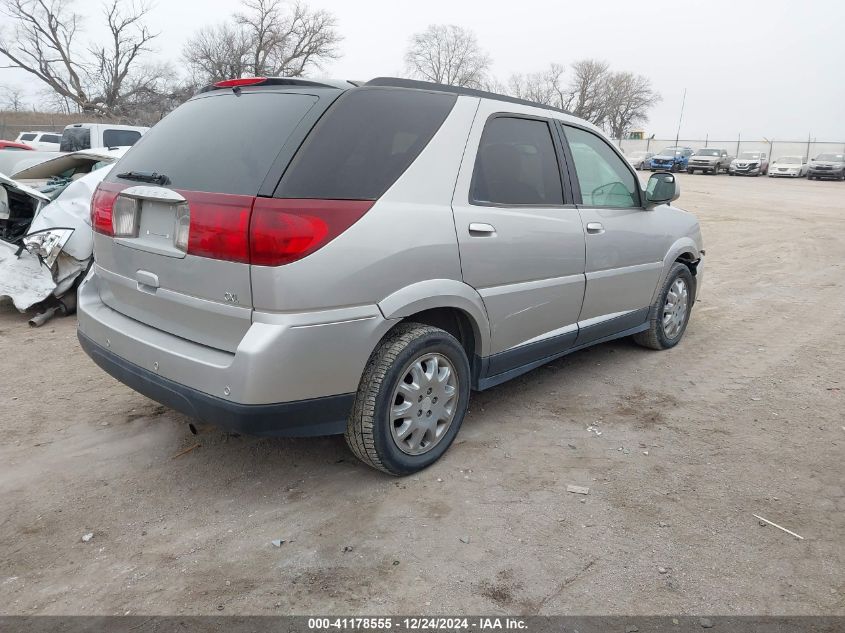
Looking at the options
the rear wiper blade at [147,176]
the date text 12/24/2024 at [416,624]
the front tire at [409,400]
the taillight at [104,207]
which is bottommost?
the date text 12/24/2024 at [416,624]

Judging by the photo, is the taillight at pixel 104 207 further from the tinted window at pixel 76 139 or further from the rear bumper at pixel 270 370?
the tinted window at pixel 76 139

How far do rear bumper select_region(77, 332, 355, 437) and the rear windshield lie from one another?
859 millimetres

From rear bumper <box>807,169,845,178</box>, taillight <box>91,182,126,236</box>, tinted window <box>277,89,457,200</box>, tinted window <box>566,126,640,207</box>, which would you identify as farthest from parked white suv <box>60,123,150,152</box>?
rear bumper <box>807,169,845,178</box>

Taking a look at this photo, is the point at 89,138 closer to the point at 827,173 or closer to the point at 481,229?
the point at 481,229

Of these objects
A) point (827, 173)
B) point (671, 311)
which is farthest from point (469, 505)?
point (827, 173)

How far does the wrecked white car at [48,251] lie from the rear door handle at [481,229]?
4.05 m

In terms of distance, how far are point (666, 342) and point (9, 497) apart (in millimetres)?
4611

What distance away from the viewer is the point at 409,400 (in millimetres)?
3121

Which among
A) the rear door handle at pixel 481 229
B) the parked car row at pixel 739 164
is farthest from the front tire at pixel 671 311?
the parked car row at pixel 739 164

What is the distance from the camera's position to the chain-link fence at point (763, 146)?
45000 millimetres

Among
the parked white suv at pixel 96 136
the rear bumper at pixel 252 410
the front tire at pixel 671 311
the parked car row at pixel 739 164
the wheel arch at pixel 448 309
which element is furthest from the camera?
the parked car row at pixel 739 164

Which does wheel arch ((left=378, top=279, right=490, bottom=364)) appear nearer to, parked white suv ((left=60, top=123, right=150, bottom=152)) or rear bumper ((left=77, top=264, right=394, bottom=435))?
rear bumper ((left=77, top=264, right=394, bottom=435))

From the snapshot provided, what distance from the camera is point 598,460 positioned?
3469 mm

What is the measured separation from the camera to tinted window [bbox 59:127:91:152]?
13.6 meters
